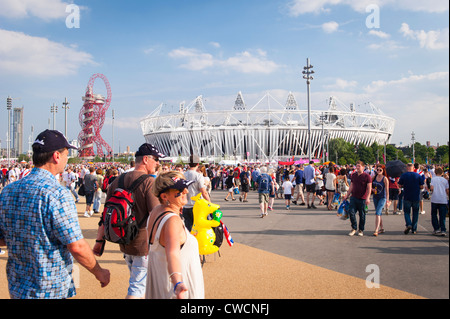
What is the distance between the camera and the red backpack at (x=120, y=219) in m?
3.44

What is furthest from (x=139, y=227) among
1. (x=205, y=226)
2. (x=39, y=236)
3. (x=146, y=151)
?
(x=205, y=226)

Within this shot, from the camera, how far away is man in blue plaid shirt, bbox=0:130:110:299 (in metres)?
2.32

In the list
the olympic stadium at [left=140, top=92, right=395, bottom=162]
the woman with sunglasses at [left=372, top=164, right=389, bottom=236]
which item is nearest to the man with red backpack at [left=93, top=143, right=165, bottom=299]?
the woman with sunglasses at [left=372, top=164, right=389, bottom=236]

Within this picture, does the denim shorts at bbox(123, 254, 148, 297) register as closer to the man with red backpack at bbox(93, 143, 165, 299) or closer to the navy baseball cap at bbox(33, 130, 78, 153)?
the man with red backpack at bbox(93, 143, 165, 299)

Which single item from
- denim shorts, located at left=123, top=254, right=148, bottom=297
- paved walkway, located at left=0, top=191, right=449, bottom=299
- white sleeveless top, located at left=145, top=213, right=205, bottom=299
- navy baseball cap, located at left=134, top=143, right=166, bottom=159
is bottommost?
paved walkway, located at left=0, top=191, right=449, bottom=299

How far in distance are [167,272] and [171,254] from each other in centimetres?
23

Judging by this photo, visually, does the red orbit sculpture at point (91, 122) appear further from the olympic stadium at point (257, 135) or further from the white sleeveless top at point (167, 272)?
the white sleeveless top at point (167, 272)

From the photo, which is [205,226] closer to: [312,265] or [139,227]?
[139,227]

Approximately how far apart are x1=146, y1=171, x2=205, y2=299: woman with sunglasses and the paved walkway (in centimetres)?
155

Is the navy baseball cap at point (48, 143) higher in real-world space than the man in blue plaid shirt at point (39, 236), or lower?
higher

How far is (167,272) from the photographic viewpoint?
2633 mm

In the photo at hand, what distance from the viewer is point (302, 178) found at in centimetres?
1550

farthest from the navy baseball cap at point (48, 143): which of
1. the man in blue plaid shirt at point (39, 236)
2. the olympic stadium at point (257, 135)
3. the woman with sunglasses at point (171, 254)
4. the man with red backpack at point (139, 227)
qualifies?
the olympic stadium at point (257, 135)
